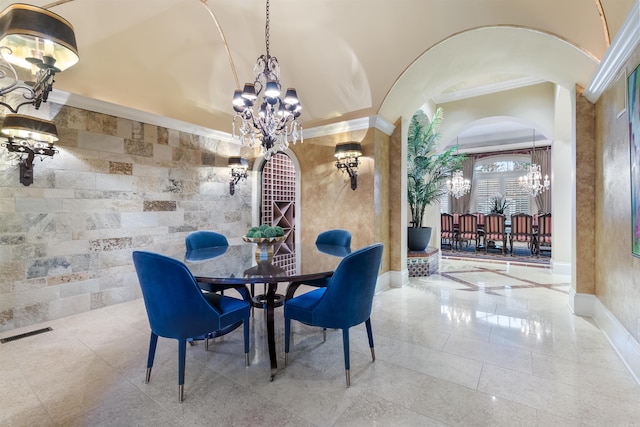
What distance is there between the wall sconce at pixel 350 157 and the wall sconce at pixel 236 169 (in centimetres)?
162

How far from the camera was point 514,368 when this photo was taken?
2.01 m

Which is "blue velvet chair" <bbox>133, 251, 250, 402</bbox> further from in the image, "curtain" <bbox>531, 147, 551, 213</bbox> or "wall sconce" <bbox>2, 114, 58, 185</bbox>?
"curtain" <bbox>531, 147, 551, 213</bbox>

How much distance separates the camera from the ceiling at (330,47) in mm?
2639

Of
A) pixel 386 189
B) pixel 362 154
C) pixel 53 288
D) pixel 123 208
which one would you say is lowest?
pixel 53 288

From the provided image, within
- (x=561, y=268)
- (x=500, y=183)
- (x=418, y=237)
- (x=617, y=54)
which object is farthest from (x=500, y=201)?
(x=617, y=54)

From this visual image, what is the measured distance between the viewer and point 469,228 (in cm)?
740

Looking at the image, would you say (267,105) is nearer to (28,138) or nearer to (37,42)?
(37,42)

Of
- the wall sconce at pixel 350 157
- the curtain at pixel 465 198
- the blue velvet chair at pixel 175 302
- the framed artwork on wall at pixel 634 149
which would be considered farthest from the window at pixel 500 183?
the blue velvet chair at pixel 175 302

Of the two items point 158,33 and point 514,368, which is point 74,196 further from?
point 514,368

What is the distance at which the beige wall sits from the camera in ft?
6.70

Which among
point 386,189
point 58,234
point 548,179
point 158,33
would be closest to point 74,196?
point 58,234

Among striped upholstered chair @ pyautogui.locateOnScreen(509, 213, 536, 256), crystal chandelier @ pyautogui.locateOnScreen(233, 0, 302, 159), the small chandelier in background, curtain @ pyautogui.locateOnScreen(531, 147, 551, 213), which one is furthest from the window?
crystal chandelier @ pyautogui.locateOnScreen(233, 0, 302, 159)

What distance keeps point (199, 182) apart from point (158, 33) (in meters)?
1.96

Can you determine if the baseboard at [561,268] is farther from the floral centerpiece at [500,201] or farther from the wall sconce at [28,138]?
the wall sconce at [28,138]
